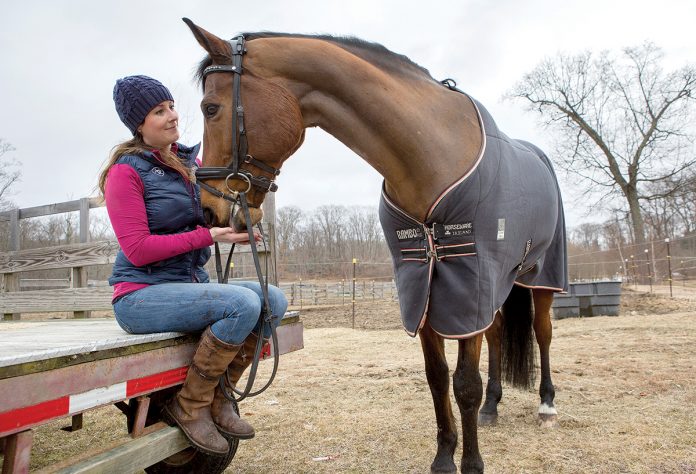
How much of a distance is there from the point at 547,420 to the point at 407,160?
2.26 metres

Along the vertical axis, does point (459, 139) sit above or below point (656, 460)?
above

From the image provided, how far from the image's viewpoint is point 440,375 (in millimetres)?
2719

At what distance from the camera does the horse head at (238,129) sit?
215 centimetres

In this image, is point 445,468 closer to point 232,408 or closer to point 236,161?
point 232,408

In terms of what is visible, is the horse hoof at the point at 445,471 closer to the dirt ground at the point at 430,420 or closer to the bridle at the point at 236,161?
the dirt ground at the point at 430,420

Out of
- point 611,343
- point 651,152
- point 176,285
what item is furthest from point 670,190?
point 176,285

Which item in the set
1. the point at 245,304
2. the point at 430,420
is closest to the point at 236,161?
the point at 245,304

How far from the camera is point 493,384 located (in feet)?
12.5

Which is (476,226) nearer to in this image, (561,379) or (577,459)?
(577,459)

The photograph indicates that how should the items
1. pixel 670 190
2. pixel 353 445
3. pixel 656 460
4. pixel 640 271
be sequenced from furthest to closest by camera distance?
pixel 640 271 → pixel 670 190 → pixel 353 445 → pixel 656 460

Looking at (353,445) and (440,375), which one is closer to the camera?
(440,375)

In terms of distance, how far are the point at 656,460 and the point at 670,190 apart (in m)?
22.6

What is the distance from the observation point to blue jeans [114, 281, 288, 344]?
2.10 m

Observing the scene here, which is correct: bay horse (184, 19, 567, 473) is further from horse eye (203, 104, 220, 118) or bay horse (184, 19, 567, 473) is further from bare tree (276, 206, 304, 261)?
bare tree (276, 206, 304, 261)
